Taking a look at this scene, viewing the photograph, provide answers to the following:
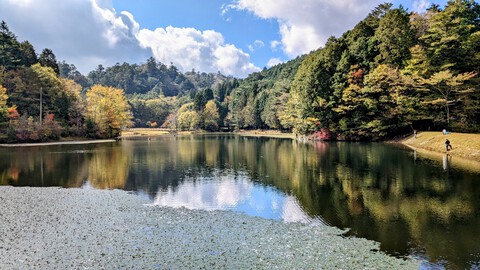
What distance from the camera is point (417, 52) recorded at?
49.7m

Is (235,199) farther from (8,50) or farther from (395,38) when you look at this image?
(8,50)

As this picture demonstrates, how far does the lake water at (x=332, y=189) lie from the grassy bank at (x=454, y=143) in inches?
96.5

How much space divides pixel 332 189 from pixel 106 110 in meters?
66.9

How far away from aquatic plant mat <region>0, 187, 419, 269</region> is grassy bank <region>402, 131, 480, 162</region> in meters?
26.2

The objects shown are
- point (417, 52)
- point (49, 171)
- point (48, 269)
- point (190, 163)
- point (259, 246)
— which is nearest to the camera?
point (48, 269)

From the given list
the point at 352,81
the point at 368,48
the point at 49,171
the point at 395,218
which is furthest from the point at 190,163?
the point at 368,48

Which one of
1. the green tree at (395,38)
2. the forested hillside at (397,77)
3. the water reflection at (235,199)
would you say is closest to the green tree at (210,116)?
the forested hillside at (397,77)

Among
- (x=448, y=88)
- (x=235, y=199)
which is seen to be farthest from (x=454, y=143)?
(x=235, y=199)

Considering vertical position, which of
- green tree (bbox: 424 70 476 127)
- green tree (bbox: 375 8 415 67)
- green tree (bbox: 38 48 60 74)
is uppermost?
green tree (bbox: 38 48 60 74)

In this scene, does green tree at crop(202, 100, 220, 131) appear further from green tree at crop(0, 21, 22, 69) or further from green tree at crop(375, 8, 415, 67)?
green tree at crop(375, 8, 415, 67)

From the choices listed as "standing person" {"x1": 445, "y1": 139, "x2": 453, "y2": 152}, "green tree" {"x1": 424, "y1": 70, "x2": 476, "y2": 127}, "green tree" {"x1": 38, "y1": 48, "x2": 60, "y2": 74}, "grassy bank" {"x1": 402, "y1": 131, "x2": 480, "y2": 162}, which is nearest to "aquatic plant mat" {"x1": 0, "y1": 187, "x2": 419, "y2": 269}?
"grassy bank" {"x1": 402, "y1": 131, "x2": 480, "y2": 162}

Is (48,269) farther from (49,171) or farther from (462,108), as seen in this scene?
(462,108)

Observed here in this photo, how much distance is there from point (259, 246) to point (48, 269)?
606 cm

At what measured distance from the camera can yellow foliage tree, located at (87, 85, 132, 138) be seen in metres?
74.2
